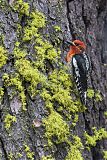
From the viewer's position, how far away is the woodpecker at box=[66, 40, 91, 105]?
2432 mm

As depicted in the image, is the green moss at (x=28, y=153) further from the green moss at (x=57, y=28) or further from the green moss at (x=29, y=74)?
the green moss at (x=57, y=28)

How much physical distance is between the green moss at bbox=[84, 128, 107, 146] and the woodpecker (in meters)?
0.23

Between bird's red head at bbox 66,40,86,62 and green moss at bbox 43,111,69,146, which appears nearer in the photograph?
green moss at bbox 43,111,69,146

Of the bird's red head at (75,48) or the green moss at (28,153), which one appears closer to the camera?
the green moss at (28,153)

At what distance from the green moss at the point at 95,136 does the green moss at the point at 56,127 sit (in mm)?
267

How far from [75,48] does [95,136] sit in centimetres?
60

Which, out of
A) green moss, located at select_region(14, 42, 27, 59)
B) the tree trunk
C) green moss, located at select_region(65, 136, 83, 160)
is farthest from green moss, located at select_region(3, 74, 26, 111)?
green moss, located at select_region(65, 136, 83, 160)

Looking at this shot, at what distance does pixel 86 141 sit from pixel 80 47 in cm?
61

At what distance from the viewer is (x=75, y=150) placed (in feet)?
7.45

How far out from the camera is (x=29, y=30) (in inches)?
90.0

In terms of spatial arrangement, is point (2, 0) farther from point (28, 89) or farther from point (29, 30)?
point (28, 89)

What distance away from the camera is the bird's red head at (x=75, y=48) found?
2.46 m

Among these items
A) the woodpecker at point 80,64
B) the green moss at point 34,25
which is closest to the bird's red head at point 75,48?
the woodpecker at point 80,64

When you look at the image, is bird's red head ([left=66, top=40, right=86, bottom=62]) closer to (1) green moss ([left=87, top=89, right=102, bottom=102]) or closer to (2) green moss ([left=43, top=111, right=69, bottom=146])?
(1) green moss ([left=87, top=89, right=102, bottom=102])
